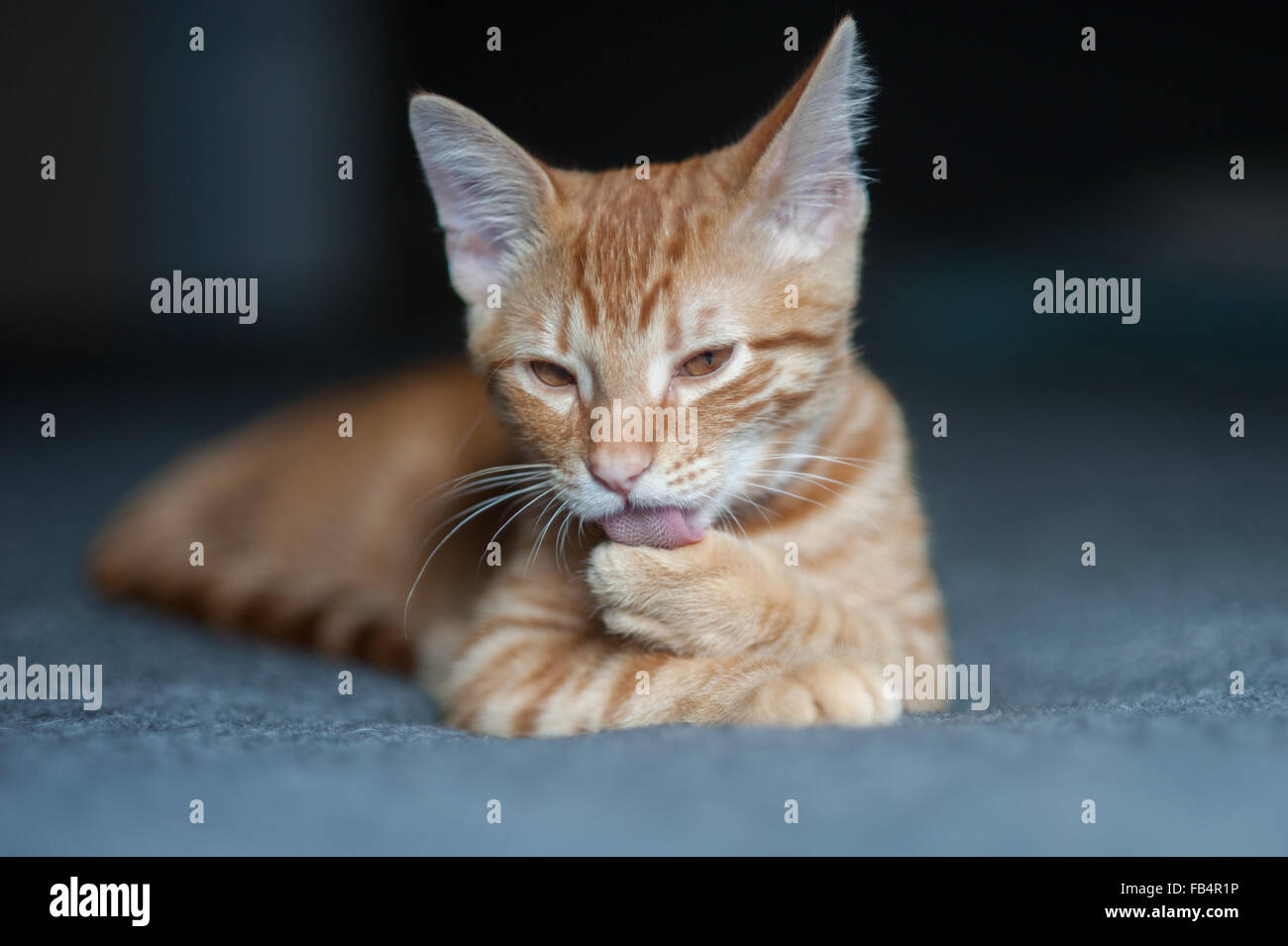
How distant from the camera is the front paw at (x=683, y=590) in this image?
51.4 inches

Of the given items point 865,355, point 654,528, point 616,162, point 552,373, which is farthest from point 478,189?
point 616,162

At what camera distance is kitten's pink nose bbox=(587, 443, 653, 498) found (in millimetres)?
1268

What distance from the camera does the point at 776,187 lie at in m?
1.45

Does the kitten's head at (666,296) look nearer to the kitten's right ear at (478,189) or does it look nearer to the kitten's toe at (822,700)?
the kitten's right ear at (478,189)

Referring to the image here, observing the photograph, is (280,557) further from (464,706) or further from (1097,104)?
(1097,104)

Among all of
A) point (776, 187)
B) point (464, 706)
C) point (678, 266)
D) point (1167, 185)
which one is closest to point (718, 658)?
point (464, 706)

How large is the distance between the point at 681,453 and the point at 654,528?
95mm
